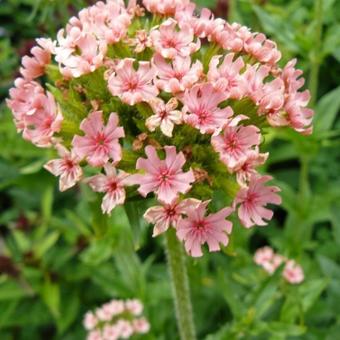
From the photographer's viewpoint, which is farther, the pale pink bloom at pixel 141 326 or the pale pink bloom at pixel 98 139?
the pale pink bloom at pixel 141 326

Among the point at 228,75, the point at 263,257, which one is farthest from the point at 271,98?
the point at 263,257

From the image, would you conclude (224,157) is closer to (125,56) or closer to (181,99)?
(181,99)

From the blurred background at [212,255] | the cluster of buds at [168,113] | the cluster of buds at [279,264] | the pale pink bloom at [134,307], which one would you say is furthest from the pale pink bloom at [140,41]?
the pale pink bloom at [134,307]

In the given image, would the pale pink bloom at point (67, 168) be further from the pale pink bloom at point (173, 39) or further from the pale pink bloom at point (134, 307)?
the pale pink bloom at point (134, 307)

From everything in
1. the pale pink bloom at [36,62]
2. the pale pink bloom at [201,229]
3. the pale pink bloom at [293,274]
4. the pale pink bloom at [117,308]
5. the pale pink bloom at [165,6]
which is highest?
the pale pink bloom at [165,6]

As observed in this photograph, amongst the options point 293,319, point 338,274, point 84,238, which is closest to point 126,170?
point 293,319

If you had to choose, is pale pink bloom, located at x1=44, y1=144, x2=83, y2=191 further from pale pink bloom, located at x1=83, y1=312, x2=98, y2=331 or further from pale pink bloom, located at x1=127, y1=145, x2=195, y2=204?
pale pink bloom, located at x1=83, y1=312, x2=98, y2=331
